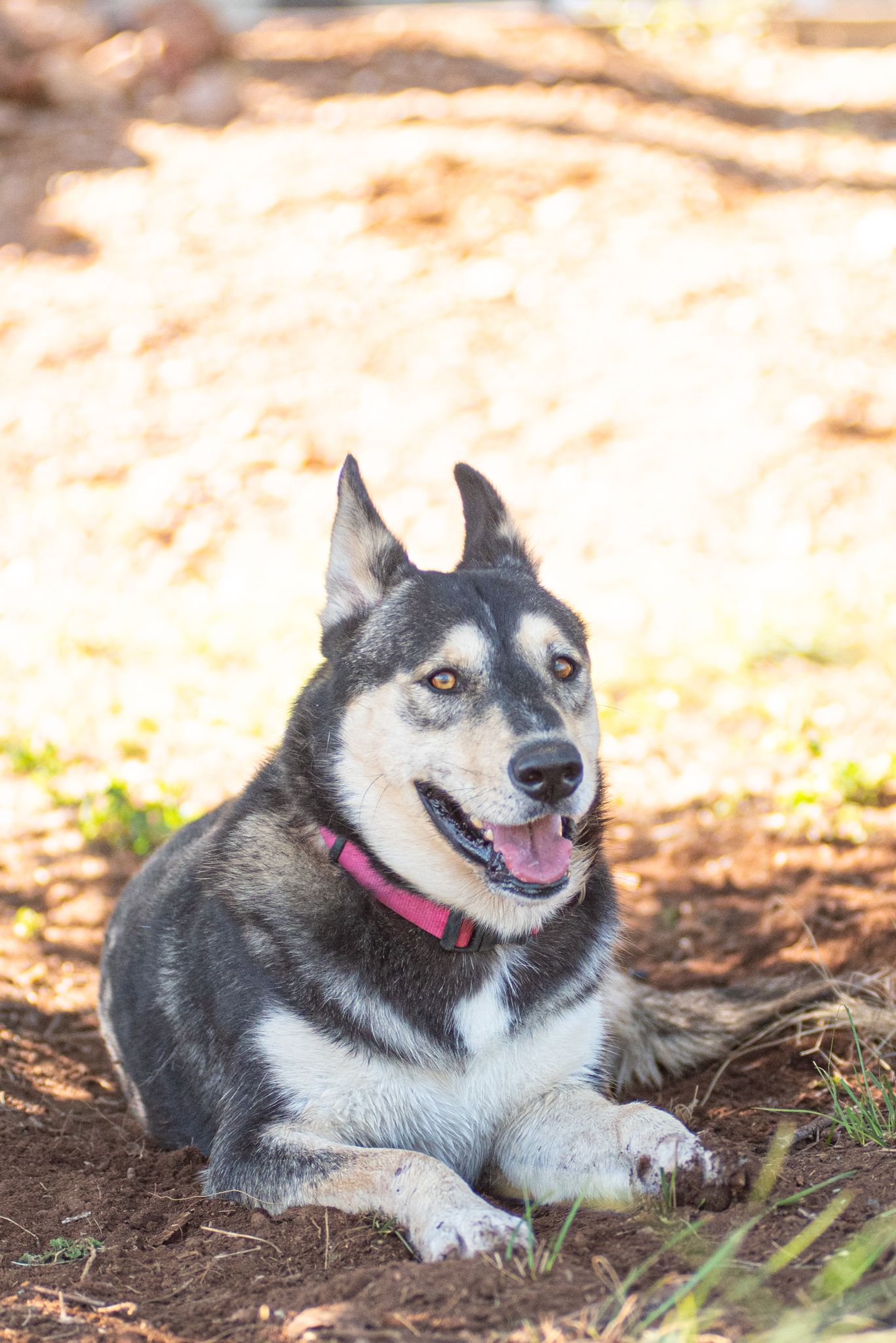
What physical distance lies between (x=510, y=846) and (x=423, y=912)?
1.12 ft

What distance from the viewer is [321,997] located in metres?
3.60

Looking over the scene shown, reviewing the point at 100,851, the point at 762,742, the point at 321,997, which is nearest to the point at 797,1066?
the point at 321,997

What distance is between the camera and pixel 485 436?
11086 mm

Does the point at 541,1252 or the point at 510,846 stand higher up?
the point at 510,846

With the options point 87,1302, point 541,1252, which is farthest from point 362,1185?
point 87,1302

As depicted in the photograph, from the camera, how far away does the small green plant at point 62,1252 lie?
129 inches

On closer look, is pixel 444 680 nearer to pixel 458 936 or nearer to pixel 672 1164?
pixel 458 936

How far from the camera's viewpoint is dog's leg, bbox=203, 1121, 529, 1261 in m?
2.96

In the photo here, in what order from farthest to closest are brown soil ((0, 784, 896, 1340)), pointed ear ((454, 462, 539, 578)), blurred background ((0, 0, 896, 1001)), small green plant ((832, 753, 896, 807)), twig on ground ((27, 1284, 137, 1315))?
1. blurred background ((0, 0, 896, 1001))
2. small green plant ((832, 753, 896, 807))
3. pointed ear ((454, 462, 539, 578))
4. twig on ground ((27, 1284, 137, 1315))
5. brown soil ((0, 784, 896, 1340))

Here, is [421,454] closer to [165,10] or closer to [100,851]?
[100,851]

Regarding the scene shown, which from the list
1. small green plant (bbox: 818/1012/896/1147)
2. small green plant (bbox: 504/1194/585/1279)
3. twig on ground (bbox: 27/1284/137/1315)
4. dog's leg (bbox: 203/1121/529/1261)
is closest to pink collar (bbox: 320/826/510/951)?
dog's leg (bbox: 203/1121/529/1261)

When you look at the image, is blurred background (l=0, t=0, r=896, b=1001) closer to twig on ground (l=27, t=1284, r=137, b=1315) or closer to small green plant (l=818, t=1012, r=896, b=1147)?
small green plant (l=818, t=1012, r=896, b=1147)

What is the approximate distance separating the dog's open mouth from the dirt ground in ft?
3.46

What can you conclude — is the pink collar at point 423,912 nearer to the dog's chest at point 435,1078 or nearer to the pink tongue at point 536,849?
the dog's chest at point 435,1078
